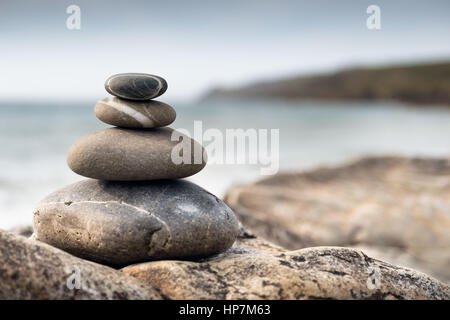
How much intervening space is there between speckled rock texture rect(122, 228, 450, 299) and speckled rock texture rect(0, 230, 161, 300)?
8.4 inches

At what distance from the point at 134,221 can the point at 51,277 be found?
86 cm

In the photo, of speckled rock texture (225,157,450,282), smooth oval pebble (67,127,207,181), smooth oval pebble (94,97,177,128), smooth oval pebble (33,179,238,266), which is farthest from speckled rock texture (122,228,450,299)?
speckled rock texture (225,157,450,282)

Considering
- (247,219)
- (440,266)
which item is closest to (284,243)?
(247,219)

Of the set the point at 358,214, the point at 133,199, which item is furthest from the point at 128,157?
the point at 358,214

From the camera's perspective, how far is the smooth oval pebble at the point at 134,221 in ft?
12.5

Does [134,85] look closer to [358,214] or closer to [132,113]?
[132,113]

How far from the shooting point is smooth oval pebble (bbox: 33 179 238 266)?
3824mm

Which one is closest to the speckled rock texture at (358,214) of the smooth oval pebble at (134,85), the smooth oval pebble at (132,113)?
the smooth oval pebble at (132,113)

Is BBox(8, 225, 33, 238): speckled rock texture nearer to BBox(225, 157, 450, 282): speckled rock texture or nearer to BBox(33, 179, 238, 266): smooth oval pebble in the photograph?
BBox(33, 179, 238, 266): smooth oval pebble

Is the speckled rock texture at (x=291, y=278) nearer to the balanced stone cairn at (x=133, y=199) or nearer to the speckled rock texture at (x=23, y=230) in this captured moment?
the balanced stone cairn at (x=133, y=199)

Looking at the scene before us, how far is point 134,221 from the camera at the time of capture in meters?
3.82
